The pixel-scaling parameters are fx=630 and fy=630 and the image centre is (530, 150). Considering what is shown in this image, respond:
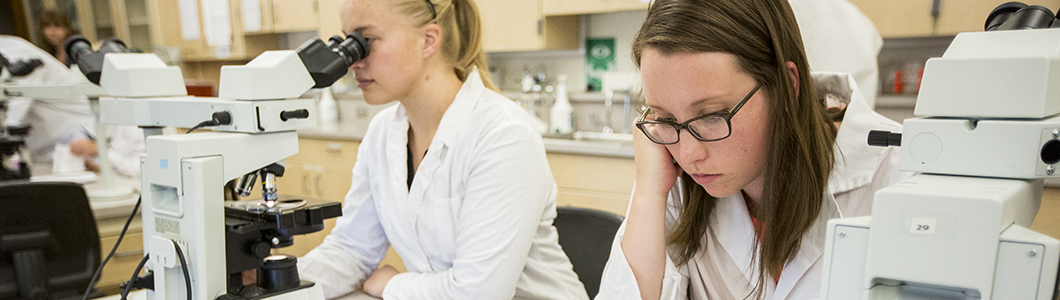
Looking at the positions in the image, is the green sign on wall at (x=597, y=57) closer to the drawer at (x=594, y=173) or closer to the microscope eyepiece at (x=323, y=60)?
the drawer at (x=594, y=173)

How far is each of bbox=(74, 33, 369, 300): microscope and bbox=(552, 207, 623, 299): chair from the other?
1.98 ft

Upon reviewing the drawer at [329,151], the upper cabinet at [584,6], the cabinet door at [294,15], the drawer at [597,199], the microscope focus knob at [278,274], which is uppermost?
the cabinet door at [294,15]

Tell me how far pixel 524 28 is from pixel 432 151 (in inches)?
79.7

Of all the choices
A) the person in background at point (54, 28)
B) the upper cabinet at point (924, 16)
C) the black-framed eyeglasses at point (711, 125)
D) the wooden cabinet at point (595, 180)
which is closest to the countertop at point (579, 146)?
the wooden cabinet at point (595, 180)

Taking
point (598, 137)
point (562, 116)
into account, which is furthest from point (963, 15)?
point (562, 116)

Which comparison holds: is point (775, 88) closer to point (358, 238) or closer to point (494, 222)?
point (494, 222)

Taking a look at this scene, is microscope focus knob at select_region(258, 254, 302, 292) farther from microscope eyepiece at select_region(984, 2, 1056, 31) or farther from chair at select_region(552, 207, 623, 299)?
microscope eyepiece at select_region(984, 2, 1056, 31)

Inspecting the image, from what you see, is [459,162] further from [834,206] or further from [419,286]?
[834,206]

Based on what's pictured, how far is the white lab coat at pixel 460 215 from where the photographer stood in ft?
4.16

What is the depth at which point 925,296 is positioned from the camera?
1.61 ft

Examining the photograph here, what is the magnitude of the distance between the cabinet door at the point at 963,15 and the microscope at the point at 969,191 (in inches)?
84.4

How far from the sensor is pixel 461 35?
1.54 meters

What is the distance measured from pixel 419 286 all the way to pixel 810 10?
4.00 feet

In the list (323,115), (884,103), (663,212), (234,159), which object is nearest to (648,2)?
(663,212)
